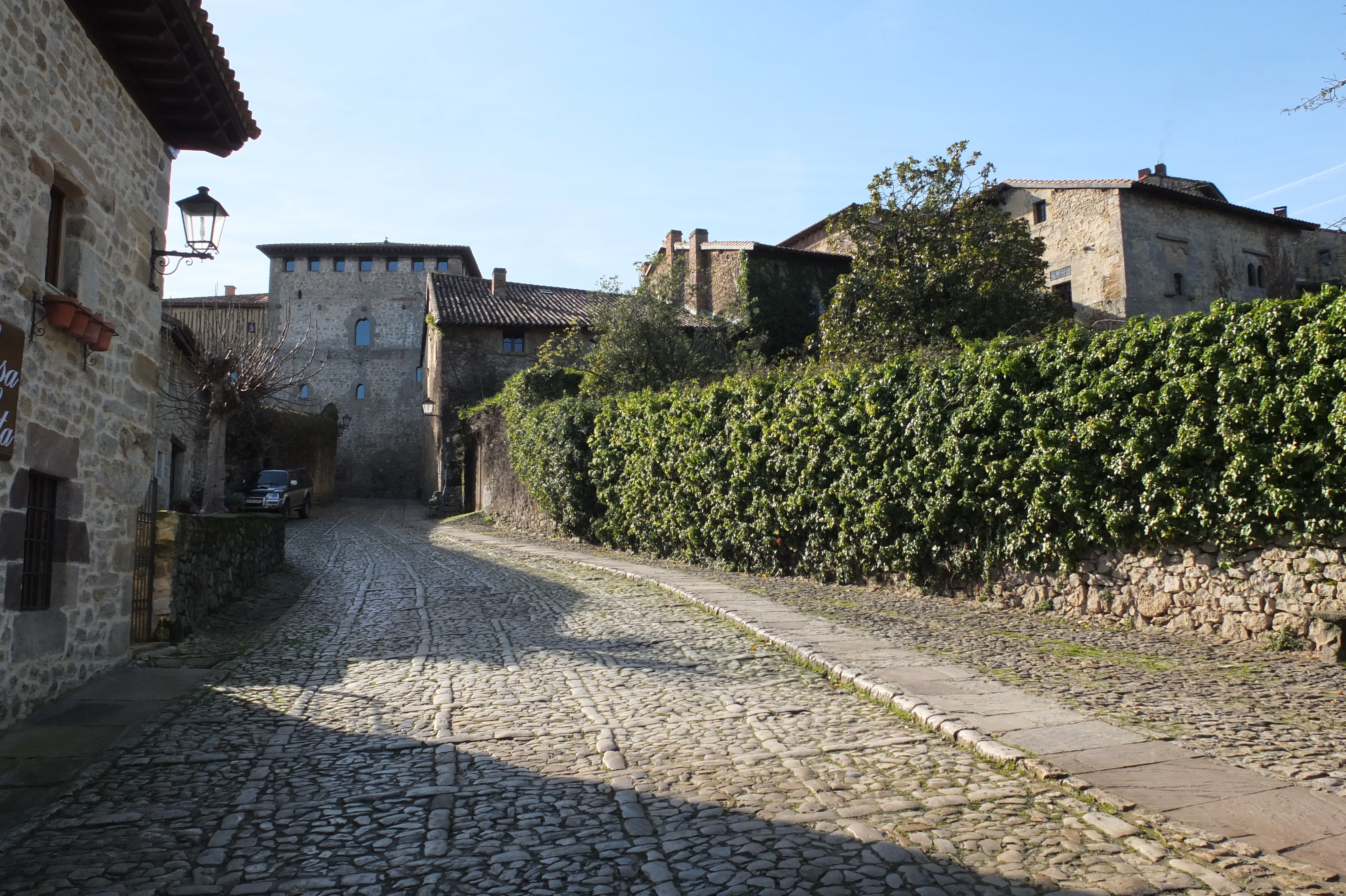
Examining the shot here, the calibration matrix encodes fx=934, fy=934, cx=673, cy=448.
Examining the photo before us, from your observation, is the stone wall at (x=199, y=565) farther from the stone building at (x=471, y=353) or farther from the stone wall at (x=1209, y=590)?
the stone building at (x=471, y=353)

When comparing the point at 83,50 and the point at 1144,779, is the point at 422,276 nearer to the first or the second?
the point at 83,50

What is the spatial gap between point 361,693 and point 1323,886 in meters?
6.09

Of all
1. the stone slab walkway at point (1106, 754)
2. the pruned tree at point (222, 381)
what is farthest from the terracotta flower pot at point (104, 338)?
the pruned tree at point (222, 381)

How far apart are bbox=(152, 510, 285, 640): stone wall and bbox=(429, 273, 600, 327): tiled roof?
65.0 ft

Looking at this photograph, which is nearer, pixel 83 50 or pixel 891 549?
pixel 83 50

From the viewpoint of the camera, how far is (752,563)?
14.7 m

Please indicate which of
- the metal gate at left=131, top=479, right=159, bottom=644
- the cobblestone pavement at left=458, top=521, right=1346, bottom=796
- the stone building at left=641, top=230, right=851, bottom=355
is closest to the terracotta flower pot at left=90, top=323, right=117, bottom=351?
the metal gate at left=131, top=479, right=159, bottom=644

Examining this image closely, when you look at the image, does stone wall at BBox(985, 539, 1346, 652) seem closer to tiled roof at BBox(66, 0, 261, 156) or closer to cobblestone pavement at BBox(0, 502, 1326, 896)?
cobblestone pavement at BBox(0, 502, 1326, 896)

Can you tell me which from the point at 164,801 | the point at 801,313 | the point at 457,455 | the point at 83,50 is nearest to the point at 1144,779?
the point at 164,801

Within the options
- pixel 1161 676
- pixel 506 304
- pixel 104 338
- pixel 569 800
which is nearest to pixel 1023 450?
pixel 1161 676

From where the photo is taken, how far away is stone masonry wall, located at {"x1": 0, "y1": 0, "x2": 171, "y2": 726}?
6.32 metres

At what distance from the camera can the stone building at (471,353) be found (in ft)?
108

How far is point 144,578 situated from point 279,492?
19954mm

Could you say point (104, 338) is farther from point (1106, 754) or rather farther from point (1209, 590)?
point (1209, 590)
